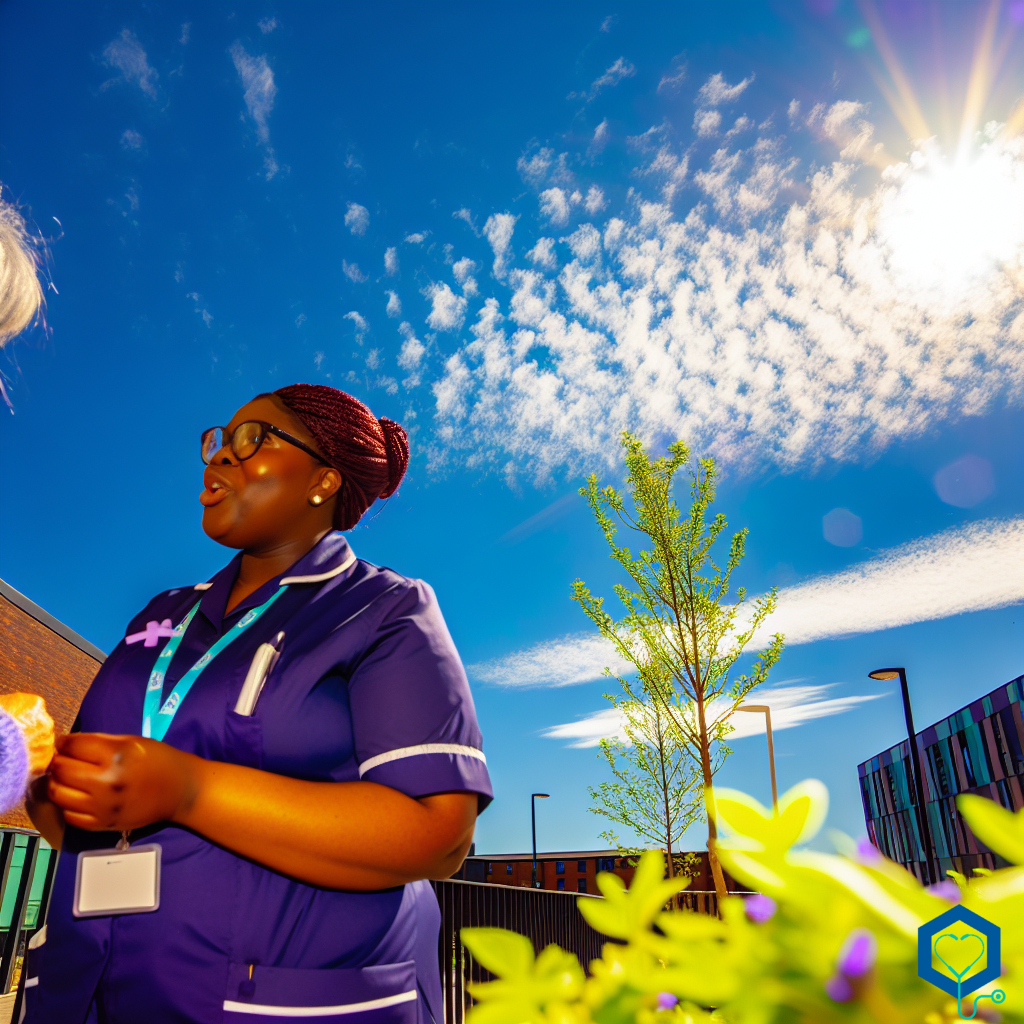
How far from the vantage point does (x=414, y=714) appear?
1.33 meters

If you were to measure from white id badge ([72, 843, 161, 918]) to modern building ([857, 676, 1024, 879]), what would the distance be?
39151mm

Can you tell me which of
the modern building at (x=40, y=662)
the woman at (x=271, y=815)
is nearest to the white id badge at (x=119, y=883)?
the woman at (x=271, y=815)

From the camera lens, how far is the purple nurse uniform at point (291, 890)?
4.13 feet

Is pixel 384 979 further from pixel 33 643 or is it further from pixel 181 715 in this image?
pixel 33 643

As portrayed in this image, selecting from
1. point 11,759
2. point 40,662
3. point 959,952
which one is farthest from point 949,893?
point 40,662

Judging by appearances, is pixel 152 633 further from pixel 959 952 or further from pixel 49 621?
pixel 49 621

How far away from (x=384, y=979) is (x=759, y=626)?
1467 centimetres

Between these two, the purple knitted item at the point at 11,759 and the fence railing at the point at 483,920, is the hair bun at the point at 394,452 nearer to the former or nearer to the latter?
the purple knitted item at the point at 11,759

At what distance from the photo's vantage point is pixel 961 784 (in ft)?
159

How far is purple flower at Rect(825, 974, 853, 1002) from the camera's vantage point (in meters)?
0.35

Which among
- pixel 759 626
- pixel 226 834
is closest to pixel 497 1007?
pixel 226 834

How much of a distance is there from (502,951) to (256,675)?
1.05m

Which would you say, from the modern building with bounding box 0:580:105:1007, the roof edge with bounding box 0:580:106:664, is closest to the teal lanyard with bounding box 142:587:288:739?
the modern building with bounding box 0:580:105:1007

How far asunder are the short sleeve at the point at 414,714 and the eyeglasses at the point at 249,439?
2.09ft
